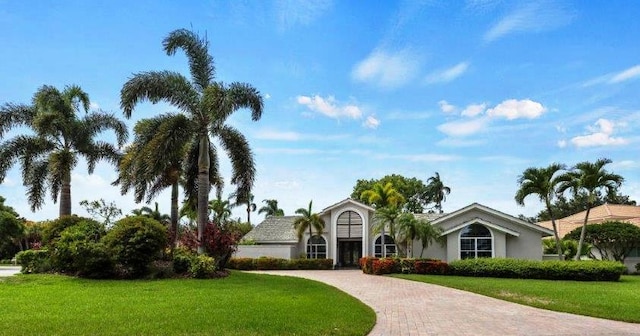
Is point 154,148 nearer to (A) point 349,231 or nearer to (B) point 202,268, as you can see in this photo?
(B) point 202,268

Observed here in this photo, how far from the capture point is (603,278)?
24906mm

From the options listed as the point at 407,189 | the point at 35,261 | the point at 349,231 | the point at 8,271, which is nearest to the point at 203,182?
the point at 35,261

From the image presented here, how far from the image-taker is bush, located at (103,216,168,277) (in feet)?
64.5

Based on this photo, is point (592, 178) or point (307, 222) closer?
point (592, 178)

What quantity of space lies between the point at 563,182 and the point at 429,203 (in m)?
34.8

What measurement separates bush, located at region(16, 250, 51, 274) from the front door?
2152 centimetres

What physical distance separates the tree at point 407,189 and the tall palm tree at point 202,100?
3326 cm

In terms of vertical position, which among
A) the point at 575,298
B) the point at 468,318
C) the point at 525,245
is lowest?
the point at 575,298

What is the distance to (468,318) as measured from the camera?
479 inches

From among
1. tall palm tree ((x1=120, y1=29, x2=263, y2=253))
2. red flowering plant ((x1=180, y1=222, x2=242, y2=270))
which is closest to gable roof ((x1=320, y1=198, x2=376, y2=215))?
tall palm tree ((x1=120, y1=29, x2=263, y2=253))

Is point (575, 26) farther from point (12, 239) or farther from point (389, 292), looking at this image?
point (12, 239)

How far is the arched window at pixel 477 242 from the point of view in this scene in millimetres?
32125

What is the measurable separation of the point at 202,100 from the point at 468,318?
581 inches

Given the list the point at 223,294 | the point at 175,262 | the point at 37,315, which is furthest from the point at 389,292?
the point at 37,315
